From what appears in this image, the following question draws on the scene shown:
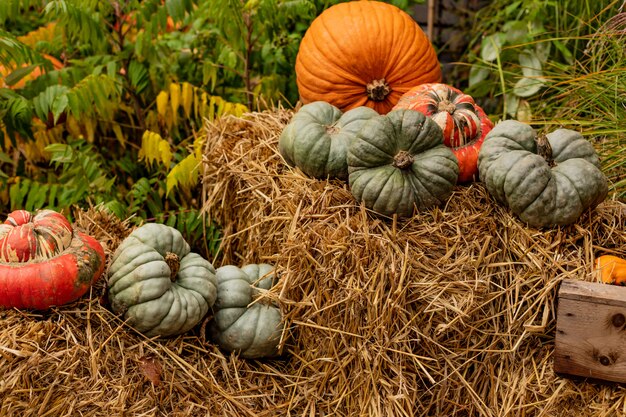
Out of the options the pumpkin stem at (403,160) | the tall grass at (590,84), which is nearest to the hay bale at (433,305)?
the pumpkin stem at (403,160)

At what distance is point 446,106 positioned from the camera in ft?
11.6

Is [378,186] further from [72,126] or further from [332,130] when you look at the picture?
[72,126]

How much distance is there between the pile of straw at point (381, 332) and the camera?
2986 millimetres

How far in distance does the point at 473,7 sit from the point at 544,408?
4224mm

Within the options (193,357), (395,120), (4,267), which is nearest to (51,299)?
(4,267)

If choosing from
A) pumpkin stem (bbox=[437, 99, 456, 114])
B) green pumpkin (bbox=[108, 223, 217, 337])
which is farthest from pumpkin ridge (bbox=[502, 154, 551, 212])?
green pumpkin (bbox=[108, 223, 217, 337])

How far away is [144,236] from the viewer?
3.26 metres

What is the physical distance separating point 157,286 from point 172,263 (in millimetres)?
138

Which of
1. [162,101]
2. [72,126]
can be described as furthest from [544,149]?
[72,126]

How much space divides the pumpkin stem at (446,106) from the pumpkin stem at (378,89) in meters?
0.52

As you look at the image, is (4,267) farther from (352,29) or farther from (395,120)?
(352,29)

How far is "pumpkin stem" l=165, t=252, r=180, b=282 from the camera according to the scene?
3209mm

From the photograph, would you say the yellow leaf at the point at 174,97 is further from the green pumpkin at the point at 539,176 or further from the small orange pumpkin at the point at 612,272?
Result: the small orange pumpkin at the point at 612,272

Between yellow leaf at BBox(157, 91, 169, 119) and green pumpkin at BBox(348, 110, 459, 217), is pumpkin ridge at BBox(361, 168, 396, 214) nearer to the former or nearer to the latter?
green pumpkin at BBox(348, 110, 459, 217)
